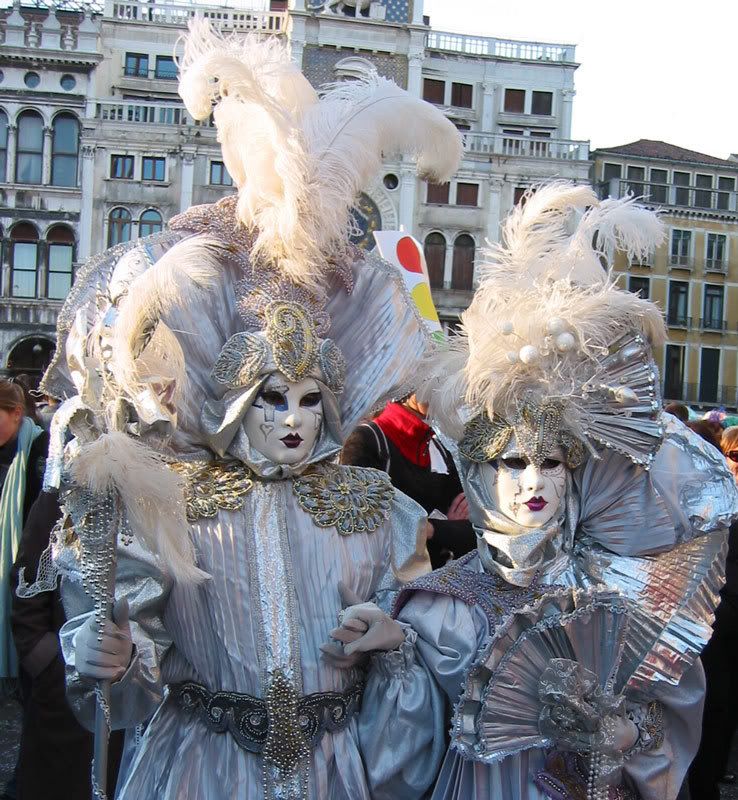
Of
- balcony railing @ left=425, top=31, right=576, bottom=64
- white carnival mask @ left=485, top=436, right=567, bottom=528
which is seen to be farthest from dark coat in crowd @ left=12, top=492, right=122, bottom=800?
balcony railing @ left=425, top=31, right=576, bottom=64

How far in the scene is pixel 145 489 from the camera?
7.43 feet

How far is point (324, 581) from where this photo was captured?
8.56ft

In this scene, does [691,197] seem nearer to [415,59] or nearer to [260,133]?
[415,59]

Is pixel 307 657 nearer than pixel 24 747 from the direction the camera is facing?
Yes

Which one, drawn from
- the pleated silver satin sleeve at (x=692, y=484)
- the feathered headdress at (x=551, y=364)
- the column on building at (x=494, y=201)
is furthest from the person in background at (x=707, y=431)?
the column on building at (x=494, y=201)

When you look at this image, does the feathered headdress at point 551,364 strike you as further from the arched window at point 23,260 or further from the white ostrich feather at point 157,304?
the arched window at point 23,260

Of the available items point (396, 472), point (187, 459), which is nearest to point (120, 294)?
point (187, 459)

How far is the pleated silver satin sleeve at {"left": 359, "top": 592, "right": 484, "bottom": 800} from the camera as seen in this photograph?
2547 millimetres

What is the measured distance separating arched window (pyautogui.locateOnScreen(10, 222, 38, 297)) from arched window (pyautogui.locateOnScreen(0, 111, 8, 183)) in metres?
1.23

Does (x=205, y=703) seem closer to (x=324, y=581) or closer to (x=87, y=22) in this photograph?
(x=324, y=581)

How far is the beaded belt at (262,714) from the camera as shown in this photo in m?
2.47

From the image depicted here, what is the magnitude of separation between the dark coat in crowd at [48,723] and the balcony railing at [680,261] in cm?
2921

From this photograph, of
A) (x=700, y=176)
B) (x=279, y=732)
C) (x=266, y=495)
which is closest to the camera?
(x=279, y=732)

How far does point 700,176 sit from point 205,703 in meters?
31.5
